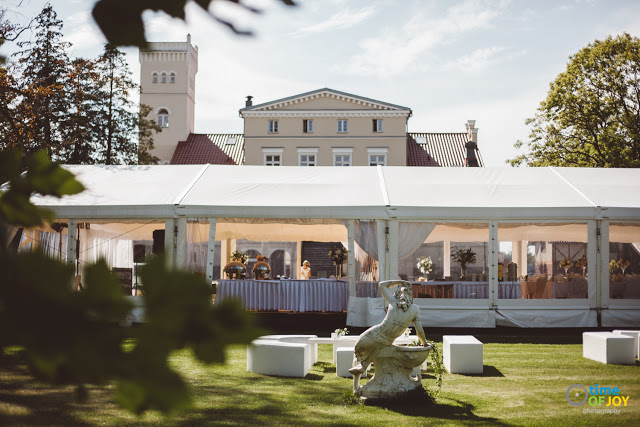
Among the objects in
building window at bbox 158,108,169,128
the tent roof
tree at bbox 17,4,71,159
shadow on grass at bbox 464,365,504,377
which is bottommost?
shadow on grass at bbox 464,365,504,377

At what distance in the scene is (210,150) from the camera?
42.9m

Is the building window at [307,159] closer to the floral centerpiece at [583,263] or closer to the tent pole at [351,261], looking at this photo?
the floral centerpiece at [583,263]

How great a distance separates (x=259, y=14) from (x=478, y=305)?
442 inches

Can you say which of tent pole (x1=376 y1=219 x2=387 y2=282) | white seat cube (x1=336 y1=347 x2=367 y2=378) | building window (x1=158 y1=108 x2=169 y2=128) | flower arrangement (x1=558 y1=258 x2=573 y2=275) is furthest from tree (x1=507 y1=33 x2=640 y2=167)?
building window (x1=158 y1=108 x2=169 y2=128)

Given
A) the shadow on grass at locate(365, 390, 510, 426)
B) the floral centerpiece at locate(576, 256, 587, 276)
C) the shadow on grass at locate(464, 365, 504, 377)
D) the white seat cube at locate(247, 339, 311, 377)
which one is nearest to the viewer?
the shadow on grass at locate(365, 390, 510, 426)

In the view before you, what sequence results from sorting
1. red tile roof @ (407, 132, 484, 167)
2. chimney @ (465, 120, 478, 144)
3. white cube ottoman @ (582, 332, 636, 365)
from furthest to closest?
1. chimney @ (465, 120, 478, 144)
2. red tile roof @ (407, 132, 484, 167)
3. white cube ottoman @ (582, 332, 636, 365)

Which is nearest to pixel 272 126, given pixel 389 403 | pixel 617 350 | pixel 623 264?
pixel 623 264

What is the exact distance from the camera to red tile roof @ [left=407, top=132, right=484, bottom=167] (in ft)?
134

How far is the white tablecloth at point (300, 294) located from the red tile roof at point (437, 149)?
2845 centimetres


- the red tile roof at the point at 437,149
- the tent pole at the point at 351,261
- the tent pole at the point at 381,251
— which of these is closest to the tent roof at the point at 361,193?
the tent pole at the point at 381,251

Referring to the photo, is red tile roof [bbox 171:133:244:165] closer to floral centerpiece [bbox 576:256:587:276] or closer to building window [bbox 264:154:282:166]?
building window [bbox 264:154:282:166]

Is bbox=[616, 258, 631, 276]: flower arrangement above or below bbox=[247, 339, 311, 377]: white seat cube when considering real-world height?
above

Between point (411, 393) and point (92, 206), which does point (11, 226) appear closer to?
point (411, 393)

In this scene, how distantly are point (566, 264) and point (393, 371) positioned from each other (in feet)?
29.8
